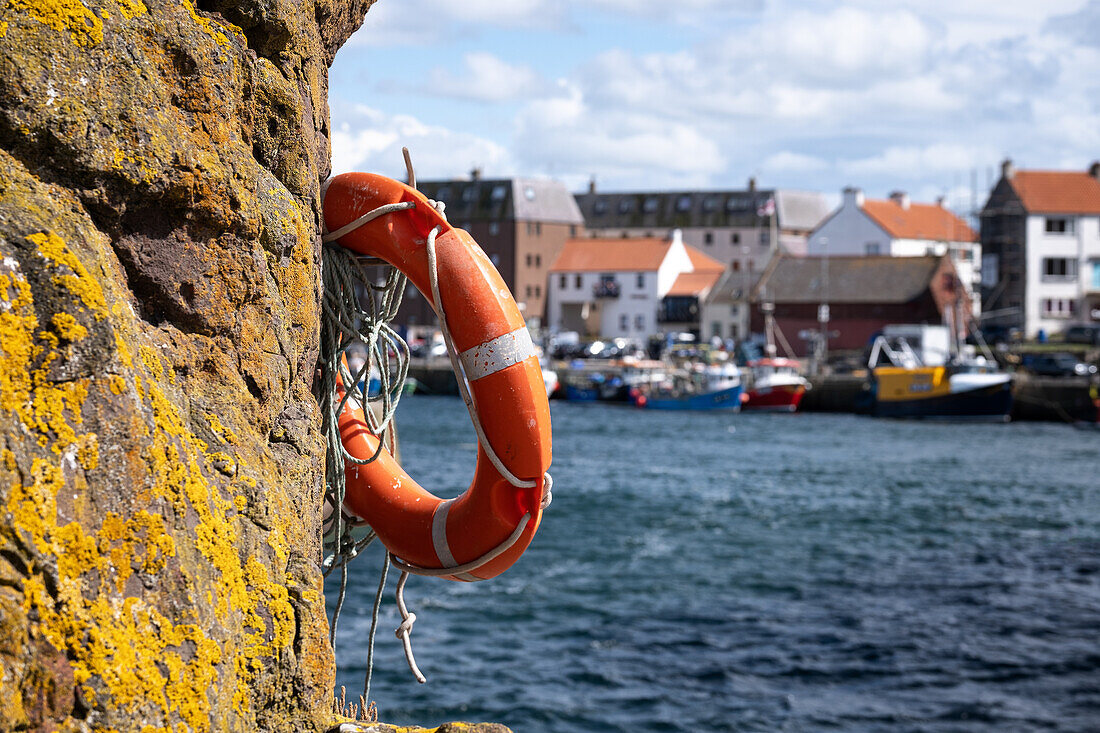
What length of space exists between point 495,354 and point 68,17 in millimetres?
1857

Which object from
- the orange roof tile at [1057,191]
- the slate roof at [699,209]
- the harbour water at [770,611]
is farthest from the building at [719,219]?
the harbour water at [770,611]

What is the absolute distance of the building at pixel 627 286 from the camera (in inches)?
3755

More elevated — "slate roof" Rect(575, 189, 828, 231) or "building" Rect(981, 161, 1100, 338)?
"slate roof" Rect(575, 189, 828, 231)

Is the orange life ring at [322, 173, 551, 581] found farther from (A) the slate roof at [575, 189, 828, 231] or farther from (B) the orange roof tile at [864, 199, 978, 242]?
(A) the slate roof at [575, 189, 828, 231]

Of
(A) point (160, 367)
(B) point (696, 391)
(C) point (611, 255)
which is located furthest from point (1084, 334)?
(A) point (160, 367)

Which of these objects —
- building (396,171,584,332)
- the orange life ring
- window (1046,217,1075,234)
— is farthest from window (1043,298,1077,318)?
the orange life ring

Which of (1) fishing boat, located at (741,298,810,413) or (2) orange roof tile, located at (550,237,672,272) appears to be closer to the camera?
(1) fishing boat, located at (741,298,810,413)

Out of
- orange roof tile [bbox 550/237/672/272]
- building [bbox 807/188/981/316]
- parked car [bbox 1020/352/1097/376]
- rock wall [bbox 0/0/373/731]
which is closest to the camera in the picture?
rock wall [bbox 0/0/373/731]

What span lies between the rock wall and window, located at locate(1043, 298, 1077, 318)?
3104 inches

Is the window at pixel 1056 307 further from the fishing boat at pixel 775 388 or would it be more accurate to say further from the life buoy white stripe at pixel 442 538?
the life buoy white stripe at pixel 442 538

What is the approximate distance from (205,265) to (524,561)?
21039 millimetres

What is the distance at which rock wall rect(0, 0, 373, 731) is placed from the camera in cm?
279

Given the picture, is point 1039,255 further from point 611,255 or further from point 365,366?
point 365,366

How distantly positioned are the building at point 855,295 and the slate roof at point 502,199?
2570 cm
